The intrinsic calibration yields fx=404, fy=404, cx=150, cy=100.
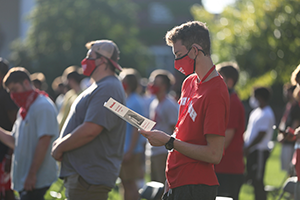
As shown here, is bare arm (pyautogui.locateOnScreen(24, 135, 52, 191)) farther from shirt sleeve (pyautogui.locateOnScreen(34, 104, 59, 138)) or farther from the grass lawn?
the grass lawn

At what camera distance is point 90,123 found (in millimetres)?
3717

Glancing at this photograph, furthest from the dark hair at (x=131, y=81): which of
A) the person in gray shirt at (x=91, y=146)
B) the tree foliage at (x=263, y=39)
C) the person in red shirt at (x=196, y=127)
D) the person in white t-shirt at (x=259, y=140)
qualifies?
the person in red shirt at (x=196, y=127)

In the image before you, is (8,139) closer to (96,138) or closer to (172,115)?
(96,138)

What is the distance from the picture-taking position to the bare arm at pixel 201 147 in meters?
2.85

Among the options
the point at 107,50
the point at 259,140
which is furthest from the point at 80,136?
the point at 259,140

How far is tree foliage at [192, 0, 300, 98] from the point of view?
8.83 meters

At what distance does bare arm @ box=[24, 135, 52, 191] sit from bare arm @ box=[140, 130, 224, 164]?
205 centimetres

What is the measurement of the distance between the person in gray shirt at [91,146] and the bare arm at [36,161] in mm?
713

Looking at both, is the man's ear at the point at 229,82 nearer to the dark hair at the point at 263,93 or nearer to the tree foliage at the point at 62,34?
the dark hair at the point at 263,93

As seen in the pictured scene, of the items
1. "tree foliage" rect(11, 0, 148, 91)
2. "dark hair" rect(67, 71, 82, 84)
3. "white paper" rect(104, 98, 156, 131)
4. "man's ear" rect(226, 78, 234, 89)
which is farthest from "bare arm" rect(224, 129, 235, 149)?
"tree foliage" rect(11, 0, 148, 91)

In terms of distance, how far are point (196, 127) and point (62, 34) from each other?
27.4m

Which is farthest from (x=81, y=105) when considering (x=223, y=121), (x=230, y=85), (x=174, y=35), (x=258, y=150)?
(x=258, y=150)

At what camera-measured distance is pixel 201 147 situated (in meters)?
2.87

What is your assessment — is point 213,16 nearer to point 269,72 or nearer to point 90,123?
point 269,72
